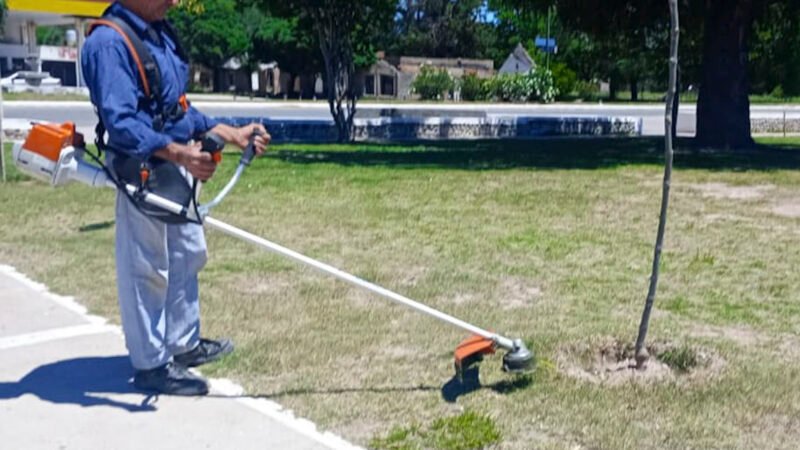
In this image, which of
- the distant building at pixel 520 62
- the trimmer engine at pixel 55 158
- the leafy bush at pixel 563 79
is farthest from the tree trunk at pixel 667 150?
the distant building at pixel 520 62

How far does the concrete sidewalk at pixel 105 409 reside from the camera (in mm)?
4055

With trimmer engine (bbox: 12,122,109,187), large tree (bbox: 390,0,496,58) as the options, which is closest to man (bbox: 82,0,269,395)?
trimmer engine (bbox: 12,122,109,187)

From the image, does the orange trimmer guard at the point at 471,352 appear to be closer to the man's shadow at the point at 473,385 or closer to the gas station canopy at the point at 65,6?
the man's shadow at the point at 473,385

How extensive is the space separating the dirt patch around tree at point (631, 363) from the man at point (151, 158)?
1.88m

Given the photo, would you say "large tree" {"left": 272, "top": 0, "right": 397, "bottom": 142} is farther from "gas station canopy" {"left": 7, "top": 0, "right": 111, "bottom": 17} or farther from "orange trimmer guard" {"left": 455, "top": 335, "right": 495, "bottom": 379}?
"orange trimmer guard" {"left": 455, "top": 335, "right": 495, "bottom": 379}

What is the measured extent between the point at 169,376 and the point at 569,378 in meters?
1.90

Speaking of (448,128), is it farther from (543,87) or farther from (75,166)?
(543,87)

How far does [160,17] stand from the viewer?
4.35m

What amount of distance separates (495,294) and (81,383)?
9.30ft

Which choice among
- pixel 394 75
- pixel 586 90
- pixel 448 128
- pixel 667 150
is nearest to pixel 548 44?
pixel 586 90

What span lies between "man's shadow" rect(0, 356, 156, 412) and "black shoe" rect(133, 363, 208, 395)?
69 millimetres

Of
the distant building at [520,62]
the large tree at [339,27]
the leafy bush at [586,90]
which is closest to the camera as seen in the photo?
the large tree at [339,27]

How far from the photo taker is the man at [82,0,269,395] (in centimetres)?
408

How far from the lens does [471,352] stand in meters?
4.52
